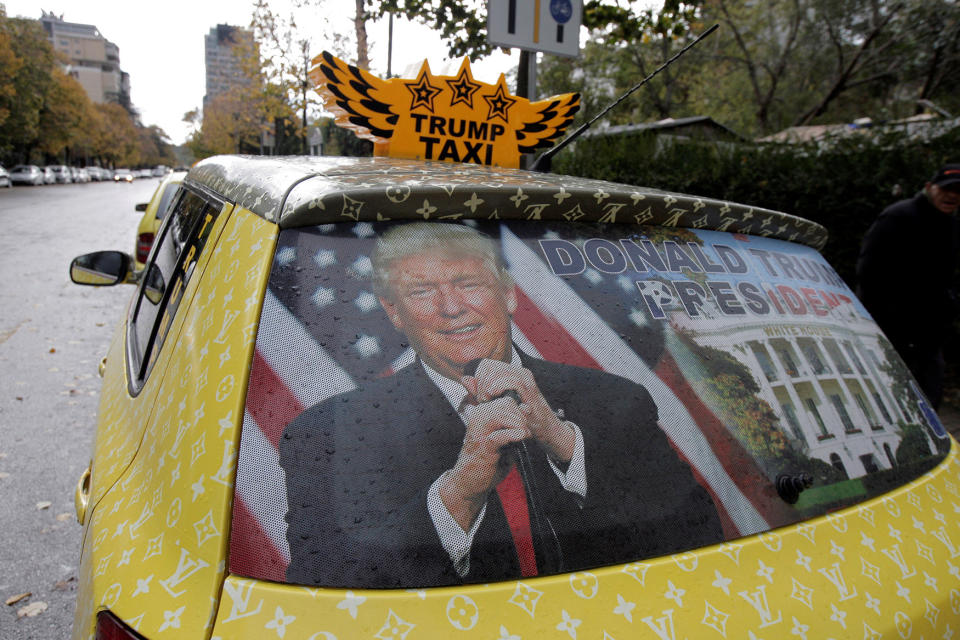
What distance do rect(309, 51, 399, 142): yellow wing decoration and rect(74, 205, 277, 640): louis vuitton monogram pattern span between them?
5.29ft

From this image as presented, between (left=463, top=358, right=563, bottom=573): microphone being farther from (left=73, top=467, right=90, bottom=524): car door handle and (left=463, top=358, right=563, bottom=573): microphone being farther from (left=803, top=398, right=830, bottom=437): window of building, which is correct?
(left=73, top=467, right=90, bottom=524): car door handle

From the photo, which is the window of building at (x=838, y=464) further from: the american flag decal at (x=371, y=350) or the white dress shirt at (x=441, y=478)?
the white dress shirt at (x=441, y=478)

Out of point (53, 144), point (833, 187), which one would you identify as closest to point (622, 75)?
point (833, 187)

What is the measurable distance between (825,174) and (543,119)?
394 cm

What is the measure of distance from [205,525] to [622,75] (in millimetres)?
26434

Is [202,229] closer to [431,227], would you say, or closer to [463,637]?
[431,227]

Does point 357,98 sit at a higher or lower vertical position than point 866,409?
higher

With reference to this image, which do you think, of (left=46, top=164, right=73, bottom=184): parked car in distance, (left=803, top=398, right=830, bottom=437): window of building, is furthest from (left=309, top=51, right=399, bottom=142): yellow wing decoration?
(left=46, top=164, right=73, bottom=184): parked car in distance

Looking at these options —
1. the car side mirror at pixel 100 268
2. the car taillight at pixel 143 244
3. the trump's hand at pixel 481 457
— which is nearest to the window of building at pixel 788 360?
the trump's hand at pixel 481 457

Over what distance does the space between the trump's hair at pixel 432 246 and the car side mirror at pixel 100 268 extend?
7.44 ft

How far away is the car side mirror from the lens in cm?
287

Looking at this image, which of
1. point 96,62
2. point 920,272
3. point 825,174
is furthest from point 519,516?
point 96,62

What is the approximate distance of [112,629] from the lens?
958 millimetres

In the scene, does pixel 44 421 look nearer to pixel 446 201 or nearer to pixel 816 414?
pixel 446 201
